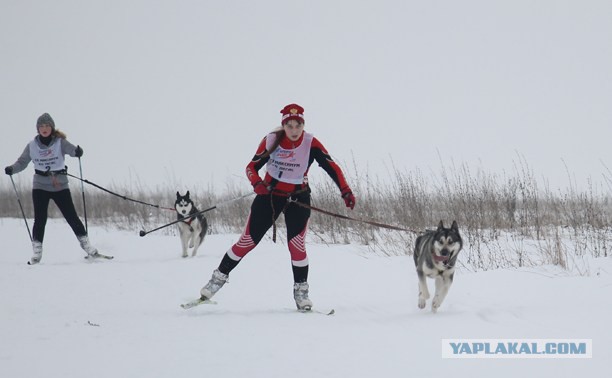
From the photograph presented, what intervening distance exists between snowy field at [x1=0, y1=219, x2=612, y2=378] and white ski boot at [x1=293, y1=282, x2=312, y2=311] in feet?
0.39

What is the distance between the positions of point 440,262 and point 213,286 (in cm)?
204

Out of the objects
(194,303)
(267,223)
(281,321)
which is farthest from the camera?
(267,223)

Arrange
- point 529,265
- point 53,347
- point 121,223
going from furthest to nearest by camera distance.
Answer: point 121,223, point 529,265, point 53,347

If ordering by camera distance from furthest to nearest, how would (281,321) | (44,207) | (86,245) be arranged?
(86,245), (44,207), (281,321)

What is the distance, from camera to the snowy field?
10.3 ft

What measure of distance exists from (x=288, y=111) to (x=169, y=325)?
2039mm

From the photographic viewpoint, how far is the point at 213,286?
5066 mm

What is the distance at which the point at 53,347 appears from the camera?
3.54 m

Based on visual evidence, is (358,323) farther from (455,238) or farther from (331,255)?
(331,255)

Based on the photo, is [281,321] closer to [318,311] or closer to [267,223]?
[318,311]

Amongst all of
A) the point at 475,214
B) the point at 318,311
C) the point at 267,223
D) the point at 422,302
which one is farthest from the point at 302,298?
the point at 475,214

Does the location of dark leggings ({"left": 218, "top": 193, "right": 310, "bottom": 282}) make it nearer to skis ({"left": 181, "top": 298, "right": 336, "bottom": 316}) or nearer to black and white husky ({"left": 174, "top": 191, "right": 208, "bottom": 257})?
skis ({"left": 181, "top": 298, "right": 336, "bottom": 316})

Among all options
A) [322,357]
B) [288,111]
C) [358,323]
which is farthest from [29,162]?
[322,357]

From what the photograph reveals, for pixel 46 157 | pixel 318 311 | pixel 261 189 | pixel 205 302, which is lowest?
pixel 318 311
